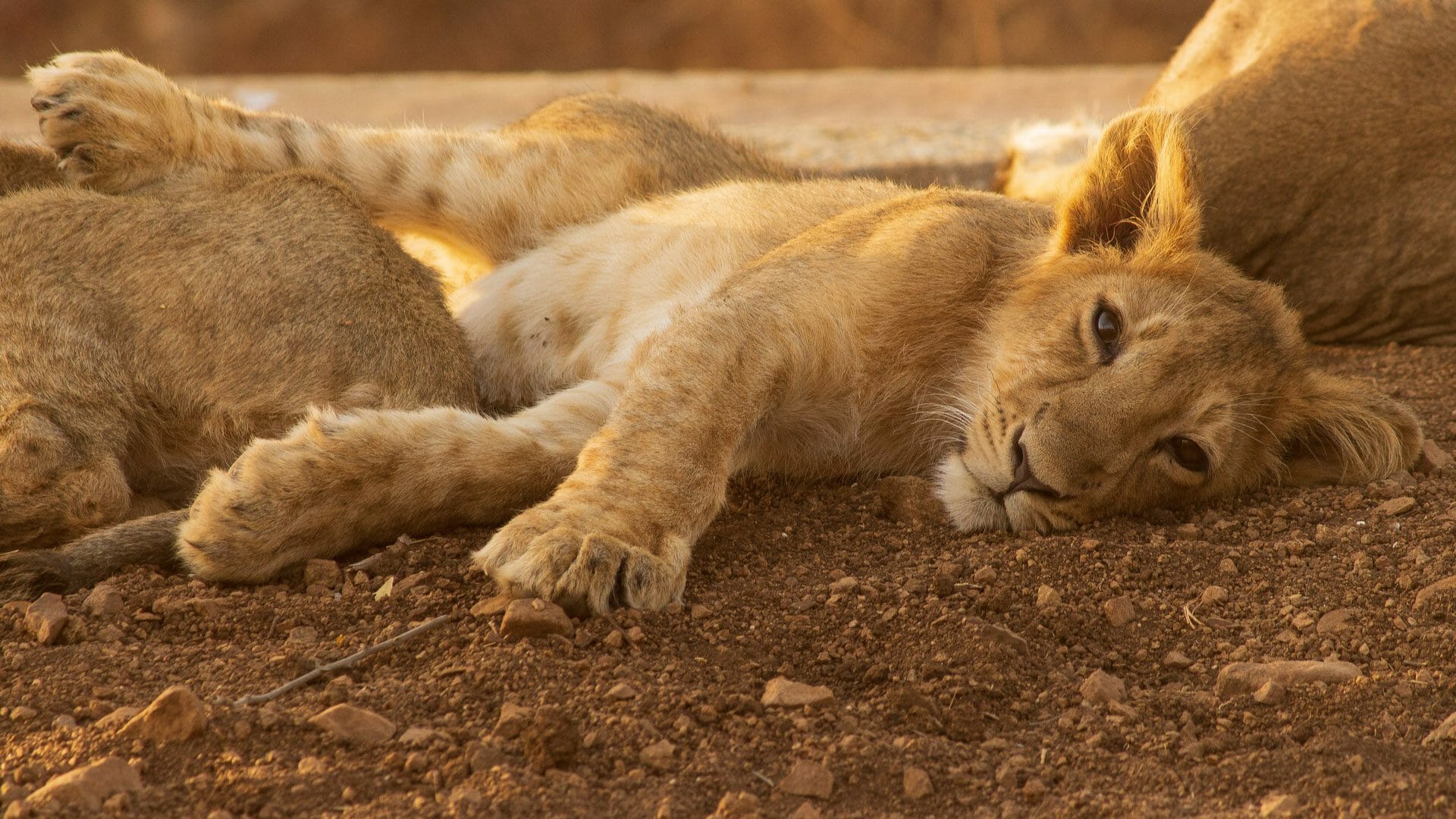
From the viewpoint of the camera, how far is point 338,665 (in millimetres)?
2840

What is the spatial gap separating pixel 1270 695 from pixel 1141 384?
41.1 inches

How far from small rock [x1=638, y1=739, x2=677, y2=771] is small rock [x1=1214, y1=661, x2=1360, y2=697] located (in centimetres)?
113

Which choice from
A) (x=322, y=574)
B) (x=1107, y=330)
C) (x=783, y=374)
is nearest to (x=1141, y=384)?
(x=1107, y=330)

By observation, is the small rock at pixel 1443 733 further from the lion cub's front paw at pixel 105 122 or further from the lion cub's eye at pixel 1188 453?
the lion cub's front paw at pixel 105 122

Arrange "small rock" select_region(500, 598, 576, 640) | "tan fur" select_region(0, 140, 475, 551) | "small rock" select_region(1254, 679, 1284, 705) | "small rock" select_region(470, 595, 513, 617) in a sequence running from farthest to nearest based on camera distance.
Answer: "tan fur" select_region(0, 140, 475, 551) < "small rock" select_region(470, 595, 513, 617) < "small rock" select_region(500, 598, 576, 640) < "small rock" select_region(1254, 679, 1284, 705)

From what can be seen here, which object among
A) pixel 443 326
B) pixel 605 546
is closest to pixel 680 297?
pixel 443 326

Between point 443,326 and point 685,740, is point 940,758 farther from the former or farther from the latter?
point 443,326

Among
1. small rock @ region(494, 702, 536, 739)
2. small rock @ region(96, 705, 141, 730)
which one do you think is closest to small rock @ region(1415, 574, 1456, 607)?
small rock @ region(494, 702, 536, 739)

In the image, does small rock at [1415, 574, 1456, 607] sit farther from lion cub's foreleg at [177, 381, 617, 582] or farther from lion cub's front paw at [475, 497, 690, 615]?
lion cub's foreleg at [177, 381, 617, 582]

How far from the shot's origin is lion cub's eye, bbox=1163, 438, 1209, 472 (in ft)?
12.6

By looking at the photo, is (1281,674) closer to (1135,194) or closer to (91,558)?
(1135,194)

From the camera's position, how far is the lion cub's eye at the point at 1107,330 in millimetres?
3822

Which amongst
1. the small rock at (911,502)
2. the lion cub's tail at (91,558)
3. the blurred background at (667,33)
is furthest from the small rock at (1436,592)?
the blurred background at (667,33)

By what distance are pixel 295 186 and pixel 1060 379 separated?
2200mm
